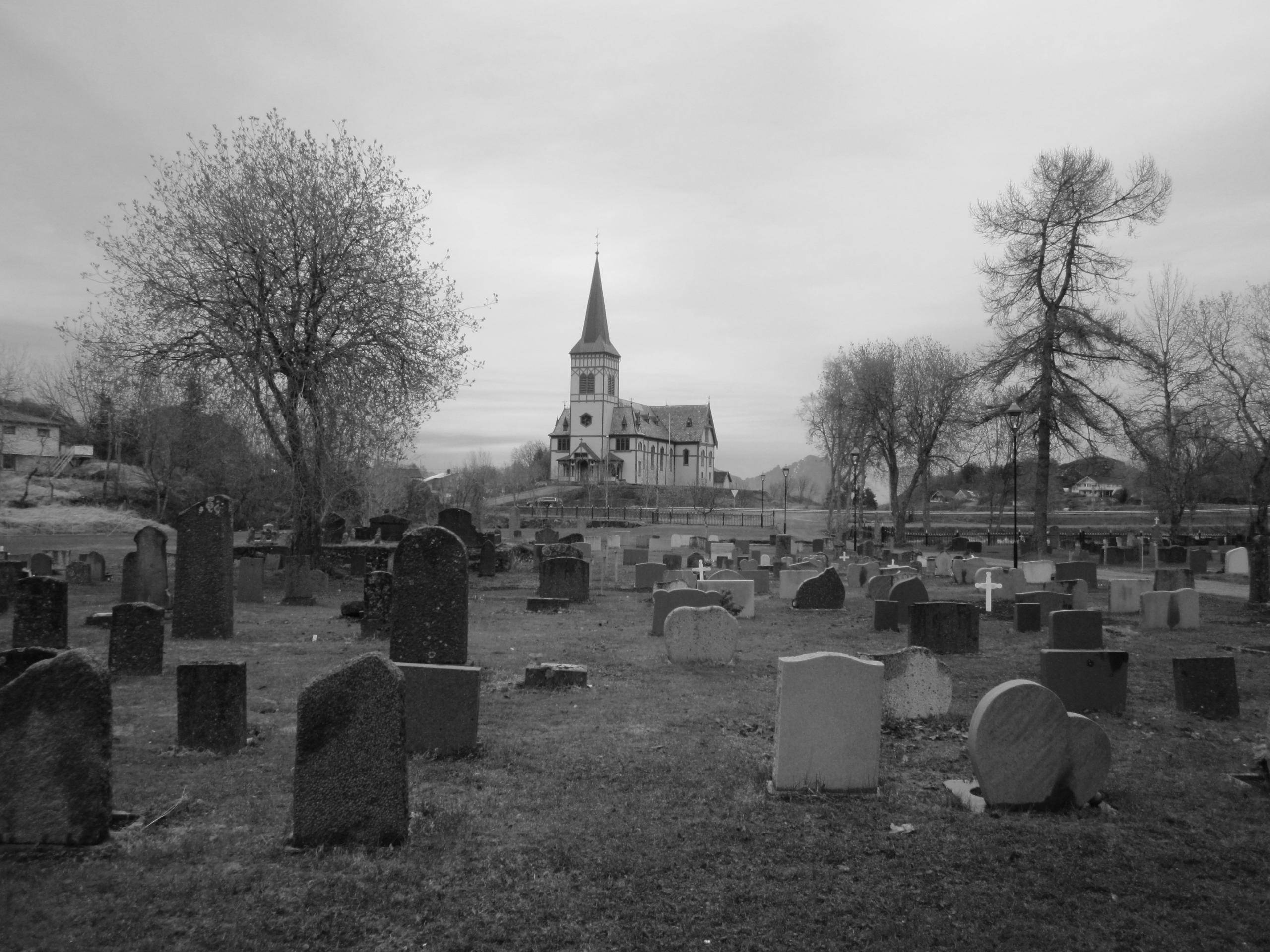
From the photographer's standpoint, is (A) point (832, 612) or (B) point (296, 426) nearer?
(A) point (832, 612)

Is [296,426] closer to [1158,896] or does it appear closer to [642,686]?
[642,686]

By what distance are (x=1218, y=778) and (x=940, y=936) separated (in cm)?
380

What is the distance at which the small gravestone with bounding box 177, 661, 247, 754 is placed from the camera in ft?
23.4

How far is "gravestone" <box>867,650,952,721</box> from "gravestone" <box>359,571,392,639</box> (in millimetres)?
7806

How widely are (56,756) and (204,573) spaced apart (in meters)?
8.56

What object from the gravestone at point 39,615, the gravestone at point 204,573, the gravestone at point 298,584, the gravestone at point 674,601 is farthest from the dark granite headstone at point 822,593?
the gravestone at point 39,615

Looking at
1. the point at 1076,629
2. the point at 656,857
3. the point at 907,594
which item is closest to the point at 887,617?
the point at 907,594

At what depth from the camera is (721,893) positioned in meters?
4.77

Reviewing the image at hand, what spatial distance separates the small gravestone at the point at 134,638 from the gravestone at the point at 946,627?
9.60 meters

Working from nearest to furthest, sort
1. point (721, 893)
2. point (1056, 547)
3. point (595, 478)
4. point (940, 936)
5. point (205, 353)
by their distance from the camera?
point (940, 936) < point (721, 893) < point (205, 353) < point (1056, 547) < point (595, 478)

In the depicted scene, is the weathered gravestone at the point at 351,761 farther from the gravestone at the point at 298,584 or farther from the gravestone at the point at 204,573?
the gravestone at the point at 298,584

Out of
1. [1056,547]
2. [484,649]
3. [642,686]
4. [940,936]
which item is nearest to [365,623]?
[484,649]

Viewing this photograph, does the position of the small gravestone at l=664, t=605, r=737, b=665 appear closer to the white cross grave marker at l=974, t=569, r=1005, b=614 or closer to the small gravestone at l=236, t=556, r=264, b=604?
the white cross grave marker at l=974, t=569, r=1005, b=614

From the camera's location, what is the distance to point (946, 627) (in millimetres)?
12586
